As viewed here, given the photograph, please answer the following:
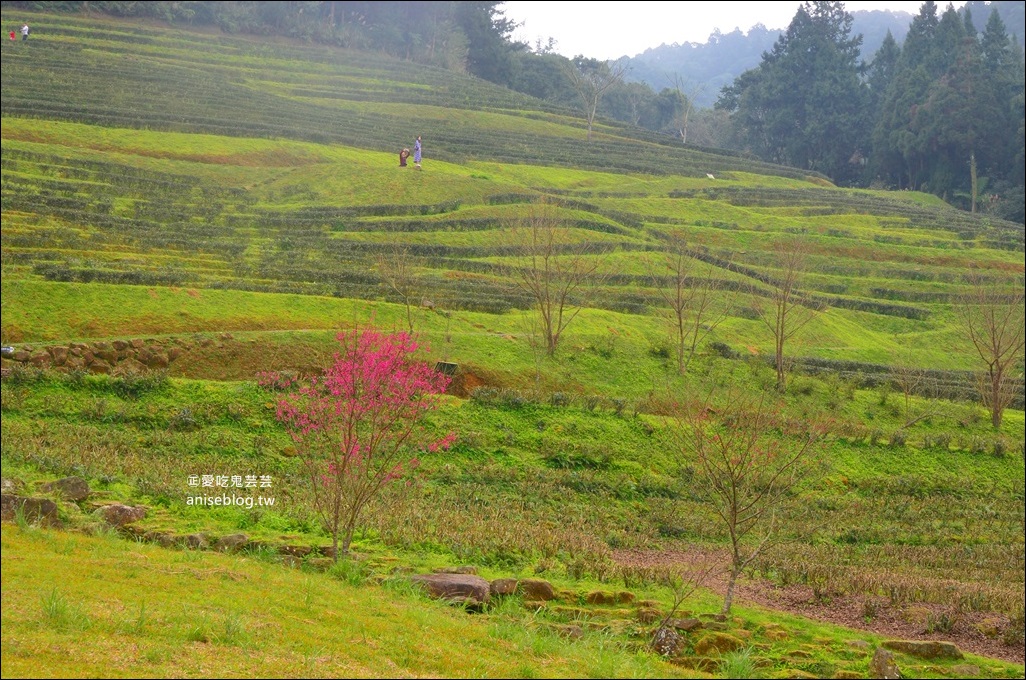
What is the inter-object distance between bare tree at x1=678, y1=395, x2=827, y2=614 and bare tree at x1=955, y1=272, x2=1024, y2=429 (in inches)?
388

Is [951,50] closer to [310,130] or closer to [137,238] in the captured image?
[310,130]

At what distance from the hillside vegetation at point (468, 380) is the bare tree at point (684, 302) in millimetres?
516

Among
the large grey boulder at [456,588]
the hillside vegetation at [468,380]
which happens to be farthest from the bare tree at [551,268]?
the large grey boulder at [456,588]

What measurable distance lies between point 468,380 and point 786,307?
17278mm

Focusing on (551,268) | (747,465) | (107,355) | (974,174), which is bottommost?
(107,355)

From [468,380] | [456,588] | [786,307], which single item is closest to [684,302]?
[786,307]

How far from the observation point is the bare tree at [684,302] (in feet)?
119

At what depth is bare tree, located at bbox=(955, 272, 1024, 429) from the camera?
3641 centimetres

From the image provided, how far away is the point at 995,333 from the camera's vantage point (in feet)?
Answer: 122

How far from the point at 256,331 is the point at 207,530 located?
625 inches

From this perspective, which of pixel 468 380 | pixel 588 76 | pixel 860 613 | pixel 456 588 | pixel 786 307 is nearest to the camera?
pixel 456 588

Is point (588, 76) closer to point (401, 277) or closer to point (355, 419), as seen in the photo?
point (401, 277)

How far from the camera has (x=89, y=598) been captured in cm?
1005

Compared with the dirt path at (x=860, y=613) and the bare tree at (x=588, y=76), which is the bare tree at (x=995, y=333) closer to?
the dirt path at (x=860, y=613)
